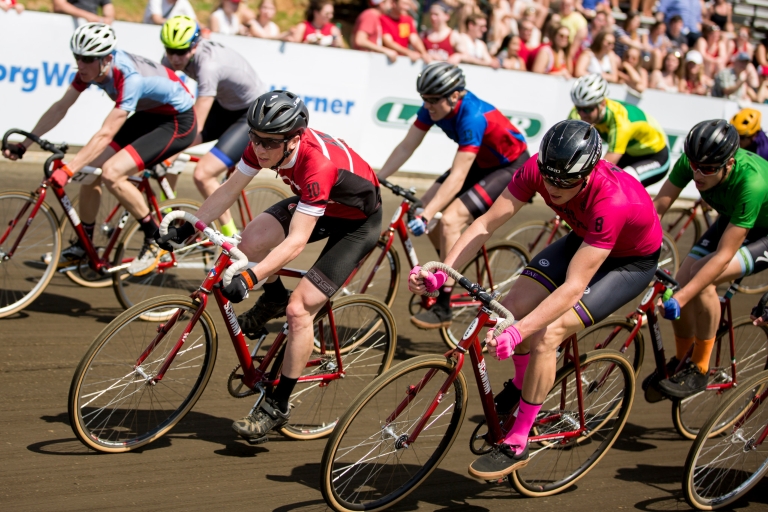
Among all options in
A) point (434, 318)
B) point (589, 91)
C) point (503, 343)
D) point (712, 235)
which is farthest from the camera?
point (589, 91)

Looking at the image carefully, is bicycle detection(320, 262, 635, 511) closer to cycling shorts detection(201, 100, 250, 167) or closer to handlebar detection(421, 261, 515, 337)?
handlebar detection(421, 261, 515, 337)

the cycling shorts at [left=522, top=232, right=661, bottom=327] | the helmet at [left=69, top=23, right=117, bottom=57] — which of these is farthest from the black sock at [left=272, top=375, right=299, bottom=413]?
the helmet at [left=69, top=23, right=117, bottom=57]

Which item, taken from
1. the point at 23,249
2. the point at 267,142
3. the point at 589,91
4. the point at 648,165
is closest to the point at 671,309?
the point at 267,142

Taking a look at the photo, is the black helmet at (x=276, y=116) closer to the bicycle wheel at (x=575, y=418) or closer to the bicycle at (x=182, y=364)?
the bicycle at (x=182, y=364)

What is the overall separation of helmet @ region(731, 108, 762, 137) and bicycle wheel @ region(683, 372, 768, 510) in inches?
130

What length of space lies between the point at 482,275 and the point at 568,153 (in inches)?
121

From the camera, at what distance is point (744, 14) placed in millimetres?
19312

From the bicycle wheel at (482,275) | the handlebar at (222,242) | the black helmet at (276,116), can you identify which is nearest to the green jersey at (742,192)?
the bicycle wheel at (482,275)

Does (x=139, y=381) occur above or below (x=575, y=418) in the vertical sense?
above

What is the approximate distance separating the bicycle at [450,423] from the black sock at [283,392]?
19.5 inches

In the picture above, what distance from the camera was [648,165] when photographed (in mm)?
8320

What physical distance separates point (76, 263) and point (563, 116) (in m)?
8.24

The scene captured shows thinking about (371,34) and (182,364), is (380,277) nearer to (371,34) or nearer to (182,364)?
(182,364)

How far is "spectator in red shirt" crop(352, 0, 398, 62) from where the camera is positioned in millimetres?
11469
